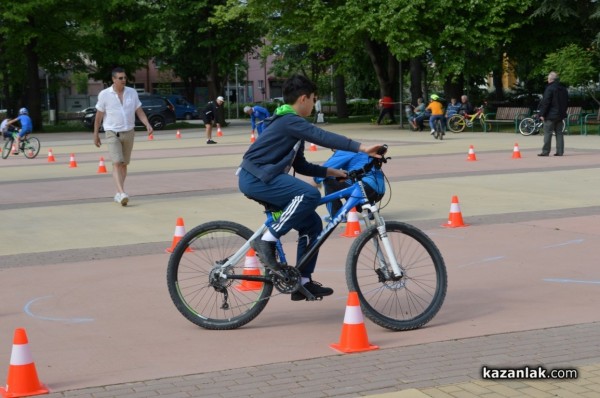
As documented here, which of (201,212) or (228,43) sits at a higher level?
(228,43)

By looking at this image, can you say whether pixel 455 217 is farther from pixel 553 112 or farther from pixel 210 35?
pixel 210 35

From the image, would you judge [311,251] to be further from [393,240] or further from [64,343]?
[64,343]

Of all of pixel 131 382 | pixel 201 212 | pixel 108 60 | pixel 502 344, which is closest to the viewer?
pixel 131 382

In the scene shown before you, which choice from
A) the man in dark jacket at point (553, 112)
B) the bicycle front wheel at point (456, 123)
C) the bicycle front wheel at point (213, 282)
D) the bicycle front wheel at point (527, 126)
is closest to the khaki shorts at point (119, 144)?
the bicycle front wheel at point (213, 282)

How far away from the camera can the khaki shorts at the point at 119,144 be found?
14336 mm

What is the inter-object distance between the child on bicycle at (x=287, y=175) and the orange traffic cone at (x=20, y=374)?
1.92 meters

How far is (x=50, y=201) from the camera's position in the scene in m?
15.7

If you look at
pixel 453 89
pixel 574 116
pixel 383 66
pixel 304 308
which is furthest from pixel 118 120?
pixel 383 66

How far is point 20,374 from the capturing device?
5359mm

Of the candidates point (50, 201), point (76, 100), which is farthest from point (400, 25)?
point (76, 100)

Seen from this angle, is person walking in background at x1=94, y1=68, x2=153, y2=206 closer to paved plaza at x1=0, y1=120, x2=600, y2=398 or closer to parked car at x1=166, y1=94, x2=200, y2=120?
paved plaza at x1=0, y1=120, x2=600, y2=398

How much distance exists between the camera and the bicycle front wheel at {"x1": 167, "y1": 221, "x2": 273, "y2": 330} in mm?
6902

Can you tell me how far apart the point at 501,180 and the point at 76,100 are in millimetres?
77560

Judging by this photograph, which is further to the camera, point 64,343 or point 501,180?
point 501,180
